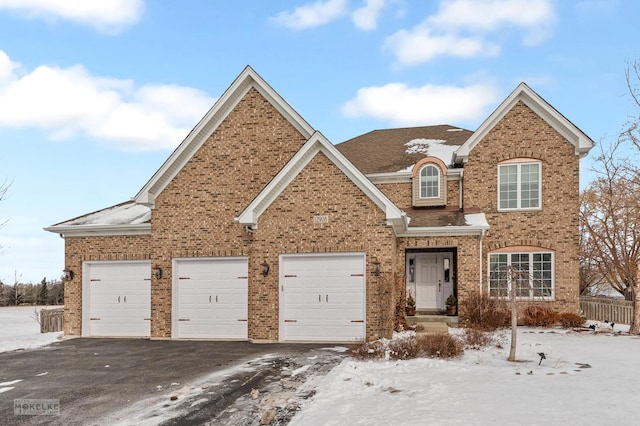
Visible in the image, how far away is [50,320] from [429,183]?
17.0m

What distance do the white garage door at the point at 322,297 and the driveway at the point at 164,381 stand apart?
80 cm

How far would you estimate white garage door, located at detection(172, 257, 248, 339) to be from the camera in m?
15.4

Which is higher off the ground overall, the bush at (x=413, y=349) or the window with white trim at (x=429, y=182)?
the window with white trim at (x=429, y=182)

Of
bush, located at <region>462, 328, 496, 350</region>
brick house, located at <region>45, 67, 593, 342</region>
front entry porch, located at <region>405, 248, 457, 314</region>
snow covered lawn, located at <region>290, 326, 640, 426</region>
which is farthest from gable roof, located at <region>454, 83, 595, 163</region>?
snow covered lawn, located at <region>290, 326, 640, 426</region>

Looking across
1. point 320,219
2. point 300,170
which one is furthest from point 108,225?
point 320,219

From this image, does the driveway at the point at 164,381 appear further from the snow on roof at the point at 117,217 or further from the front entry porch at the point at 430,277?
the front entry porch at the point at 430,277

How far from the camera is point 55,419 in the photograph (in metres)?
7.39

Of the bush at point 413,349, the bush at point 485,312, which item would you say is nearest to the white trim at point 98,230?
the bush at point 413,349

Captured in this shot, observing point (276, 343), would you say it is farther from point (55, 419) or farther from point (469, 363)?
point (55, 419)

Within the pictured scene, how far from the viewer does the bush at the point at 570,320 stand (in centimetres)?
1705

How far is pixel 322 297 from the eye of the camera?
14.2 meters

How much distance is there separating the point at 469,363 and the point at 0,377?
33.8ft

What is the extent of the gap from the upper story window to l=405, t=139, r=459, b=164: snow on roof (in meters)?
2.48

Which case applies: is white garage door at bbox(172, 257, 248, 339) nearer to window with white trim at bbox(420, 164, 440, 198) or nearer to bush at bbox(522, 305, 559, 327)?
window with white trim at bbox(420, 164, 440, 198)
